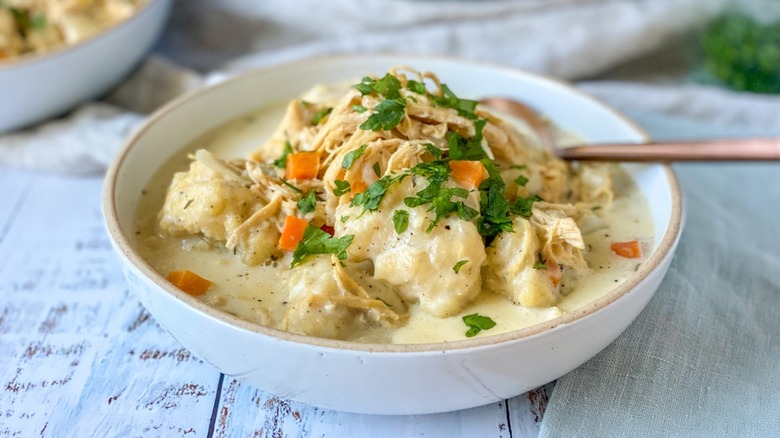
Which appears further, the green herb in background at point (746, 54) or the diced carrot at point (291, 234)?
the green herb in background at point (746, 54)

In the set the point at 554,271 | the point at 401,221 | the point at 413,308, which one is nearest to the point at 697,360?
the point at 554,271

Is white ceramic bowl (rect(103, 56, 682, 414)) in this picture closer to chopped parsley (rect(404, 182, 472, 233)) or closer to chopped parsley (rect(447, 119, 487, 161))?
chopped parsley (rect(404, 182, 472, 233))

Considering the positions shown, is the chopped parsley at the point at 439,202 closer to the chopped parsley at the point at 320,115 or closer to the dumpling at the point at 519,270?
the dumpling at the point at 519,270

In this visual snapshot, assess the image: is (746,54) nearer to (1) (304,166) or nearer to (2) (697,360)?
(2) (697,360)

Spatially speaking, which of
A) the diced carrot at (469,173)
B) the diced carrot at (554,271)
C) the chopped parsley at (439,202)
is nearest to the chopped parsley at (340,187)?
the chopped parsley at (439,202)

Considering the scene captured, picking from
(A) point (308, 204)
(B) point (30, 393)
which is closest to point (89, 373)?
(B) point (30, 393)

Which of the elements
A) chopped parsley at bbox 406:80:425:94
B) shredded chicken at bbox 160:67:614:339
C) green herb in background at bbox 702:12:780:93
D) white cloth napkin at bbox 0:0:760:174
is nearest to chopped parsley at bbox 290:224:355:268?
shredded chicken at bbox 160:67:614:339
